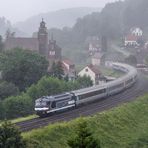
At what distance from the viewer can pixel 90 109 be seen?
5156 cm

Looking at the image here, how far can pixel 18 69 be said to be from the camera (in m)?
73.9

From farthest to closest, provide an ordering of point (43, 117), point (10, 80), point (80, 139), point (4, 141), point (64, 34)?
point (64, 34) < point (10, 80) < point (43, 117) < point (4, 141) < point (80, 139)

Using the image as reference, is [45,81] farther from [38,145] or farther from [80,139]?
[80,139]

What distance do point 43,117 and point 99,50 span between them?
109833 mm

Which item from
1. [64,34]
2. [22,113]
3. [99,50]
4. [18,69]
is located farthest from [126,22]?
[22,113]

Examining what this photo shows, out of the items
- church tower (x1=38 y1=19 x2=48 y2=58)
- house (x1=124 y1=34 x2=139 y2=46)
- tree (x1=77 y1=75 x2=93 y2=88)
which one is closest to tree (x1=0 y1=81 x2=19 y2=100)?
tree (x1=77 y1=75 x2=93 y2=88)

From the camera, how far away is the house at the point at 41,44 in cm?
10319

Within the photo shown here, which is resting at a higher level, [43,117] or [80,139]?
[80,139]

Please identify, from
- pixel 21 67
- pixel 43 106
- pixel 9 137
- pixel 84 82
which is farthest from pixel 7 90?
pixel 9 137

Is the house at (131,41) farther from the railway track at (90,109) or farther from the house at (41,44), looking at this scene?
the railway track at (90,109)

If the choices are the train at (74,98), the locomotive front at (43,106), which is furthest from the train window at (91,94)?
the locomotive front at (43,106)

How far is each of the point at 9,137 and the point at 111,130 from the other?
16.6m

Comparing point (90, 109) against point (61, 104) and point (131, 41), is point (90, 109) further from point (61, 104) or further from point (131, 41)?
point (131, 41)

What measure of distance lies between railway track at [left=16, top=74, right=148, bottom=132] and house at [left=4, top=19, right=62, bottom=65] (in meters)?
30.3
